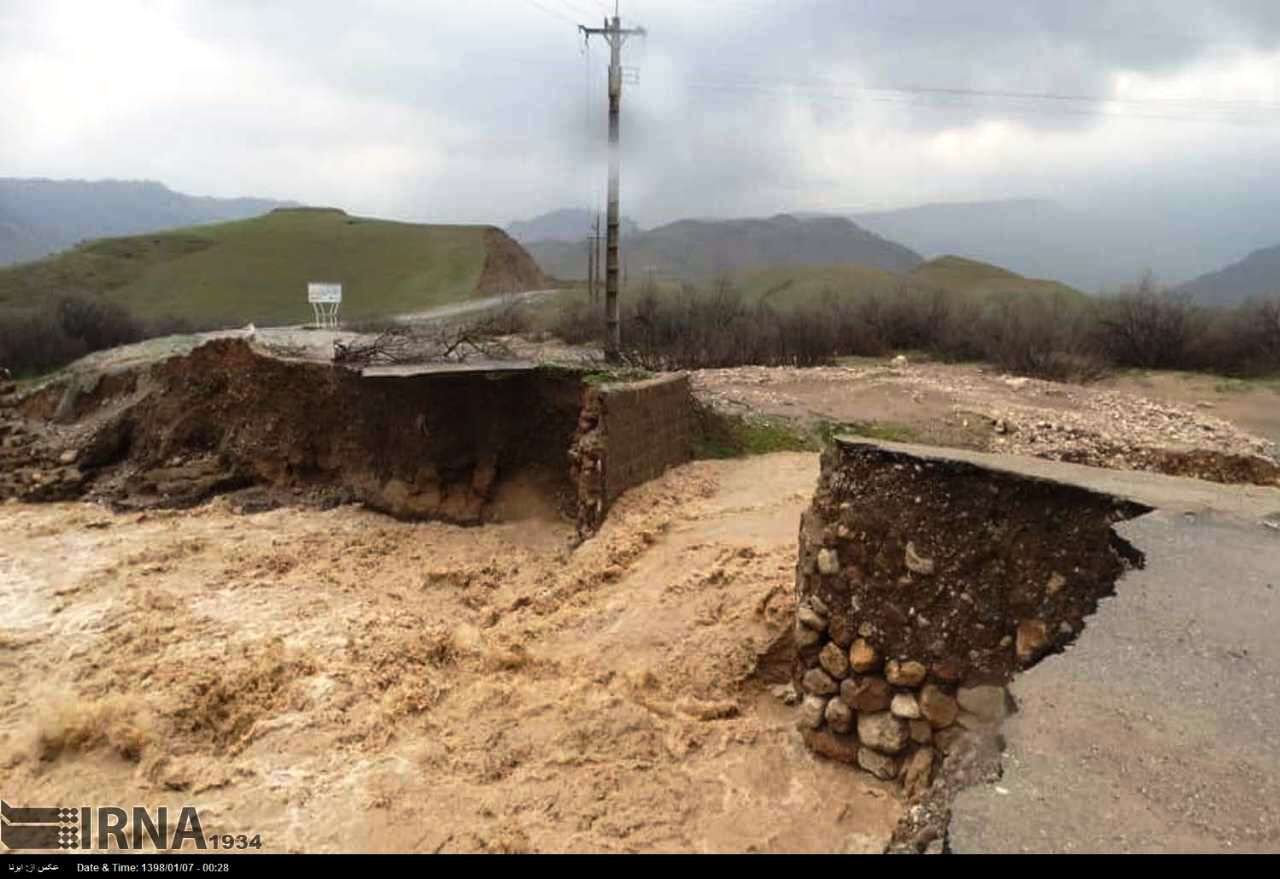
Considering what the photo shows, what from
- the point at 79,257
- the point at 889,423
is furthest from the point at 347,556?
the point at 79,257

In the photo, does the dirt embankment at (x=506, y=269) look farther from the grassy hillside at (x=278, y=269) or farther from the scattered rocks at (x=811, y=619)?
the scattered rocks at (x=811, y=619)

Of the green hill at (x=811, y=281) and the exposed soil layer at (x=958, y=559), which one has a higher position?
the green hill at (x=811, y=281)

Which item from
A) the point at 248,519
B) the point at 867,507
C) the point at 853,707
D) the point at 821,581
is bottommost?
the point at 248,519

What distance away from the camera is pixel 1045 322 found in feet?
70.2

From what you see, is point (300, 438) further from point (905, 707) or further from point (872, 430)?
point (905, 707)

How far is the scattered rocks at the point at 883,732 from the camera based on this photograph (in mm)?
4160

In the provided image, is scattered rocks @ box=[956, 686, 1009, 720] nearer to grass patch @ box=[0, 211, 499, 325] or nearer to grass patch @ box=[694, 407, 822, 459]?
grass patch @ box=[694, 407, 822, 459]

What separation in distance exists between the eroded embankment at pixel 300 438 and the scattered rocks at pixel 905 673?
533 cm

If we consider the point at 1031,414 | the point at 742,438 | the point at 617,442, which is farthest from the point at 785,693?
the point at 1031,414

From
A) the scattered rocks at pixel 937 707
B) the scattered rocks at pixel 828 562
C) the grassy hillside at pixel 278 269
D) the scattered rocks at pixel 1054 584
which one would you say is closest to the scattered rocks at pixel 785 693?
the scattered rocks at pixel 828 562

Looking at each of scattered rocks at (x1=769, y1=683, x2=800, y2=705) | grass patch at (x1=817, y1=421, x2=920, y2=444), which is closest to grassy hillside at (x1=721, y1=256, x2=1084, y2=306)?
grass patch at (x1=817, y1=421, x2=920, y2=444)

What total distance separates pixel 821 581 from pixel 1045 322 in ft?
62.6

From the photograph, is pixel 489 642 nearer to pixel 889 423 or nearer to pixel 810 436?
pixel 810 436

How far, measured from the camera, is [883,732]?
4203 mm
